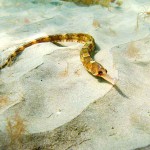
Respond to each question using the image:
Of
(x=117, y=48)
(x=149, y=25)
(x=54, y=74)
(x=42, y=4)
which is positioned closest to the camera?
(x=54, y=74)

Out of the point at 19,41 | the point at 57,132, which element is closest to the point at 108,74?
the point at 57,132

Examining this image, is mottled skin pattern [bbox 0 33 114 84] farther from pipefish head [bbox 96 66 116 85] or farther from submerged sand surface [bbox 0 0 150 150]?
submerged sand surface [bbox 0 0 150 150]

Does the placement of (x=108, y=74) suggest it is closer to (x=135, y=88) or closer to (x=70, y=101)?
(x=135, y=88)

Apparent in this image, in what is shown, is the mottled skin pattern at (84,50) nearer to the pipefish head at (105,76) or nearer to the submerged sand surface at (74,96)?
the pipefish head at (105,76)

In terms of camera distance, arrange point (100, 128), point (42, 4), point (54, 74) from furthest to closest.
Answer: point (42, 4)
point (54, 74)
point (100, 128)

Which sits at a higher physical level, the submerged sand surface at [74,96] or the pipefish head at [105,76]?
the pipefish head at [105,76]

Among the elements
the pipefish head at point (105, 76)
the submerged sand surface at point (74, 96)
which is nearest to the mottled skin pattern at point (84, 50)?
the pipefish head at point (105, 76)

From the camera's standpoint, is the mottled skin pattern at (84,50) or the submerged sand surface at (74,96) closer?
the submerged sand surface at (74,96)

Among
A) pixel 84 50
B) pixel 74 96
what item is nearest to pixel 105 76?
pixel 74 96
